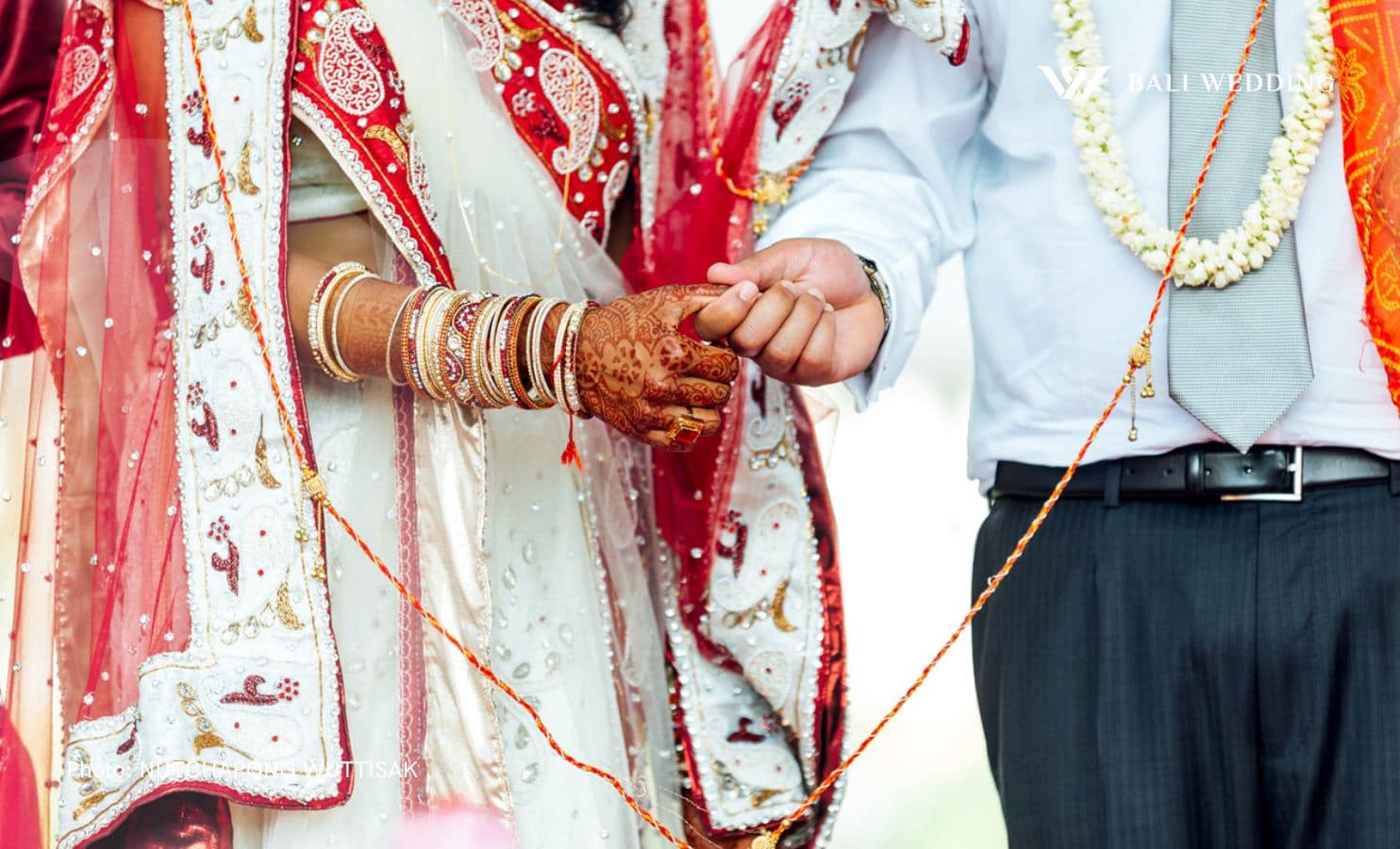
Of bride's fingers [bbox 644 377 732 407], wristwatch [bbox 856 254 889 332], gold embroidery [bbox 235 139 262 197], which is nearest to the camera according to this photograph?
bride's fingers [bbox 644 377 732 407]

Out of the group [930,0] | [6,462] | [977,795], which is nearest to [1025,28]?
[930,0]

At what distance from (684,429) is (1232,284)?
47 cm

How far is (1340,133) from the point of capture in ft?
4.00

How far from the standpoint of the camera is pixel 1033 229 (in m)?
1.34

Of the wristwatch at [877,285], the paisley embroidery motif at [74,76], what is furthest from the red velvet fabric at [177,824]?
the wristwatch at [877,285]

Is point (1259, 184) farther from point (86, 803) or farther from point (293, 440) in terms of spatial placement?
point (86, 803)

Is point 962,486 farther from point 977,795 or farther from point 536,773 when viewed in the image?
point 536,773

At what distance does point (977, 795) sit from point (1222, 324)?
52.6 inches

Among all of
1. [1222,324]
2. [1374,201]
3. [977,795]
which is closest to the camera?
[1374,201]

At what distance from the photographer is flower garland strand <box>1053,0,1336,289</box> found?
122 cm

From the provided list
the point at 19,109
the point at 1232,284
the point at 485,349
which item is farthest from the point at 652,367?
the point at 19,109

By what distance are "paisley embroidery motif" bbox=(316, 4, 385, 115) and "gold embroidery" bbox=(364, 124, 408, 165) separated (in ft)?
0.05

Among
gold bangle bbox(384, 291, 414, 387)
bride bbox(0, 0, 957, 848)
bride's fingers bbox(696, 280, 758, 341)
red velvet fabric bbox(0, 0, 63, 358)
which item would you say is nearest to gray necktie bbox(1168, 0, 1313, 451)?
bride bbox(0, 0, 957, 848)

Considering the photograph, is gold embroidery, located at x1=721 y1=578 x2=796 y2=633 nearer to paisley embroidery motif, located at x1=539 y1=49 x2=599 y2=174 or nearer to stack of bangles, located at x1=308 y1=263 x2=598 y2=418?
stack of bangles, located at x1=308 y1=263 x2=598 y2=418
